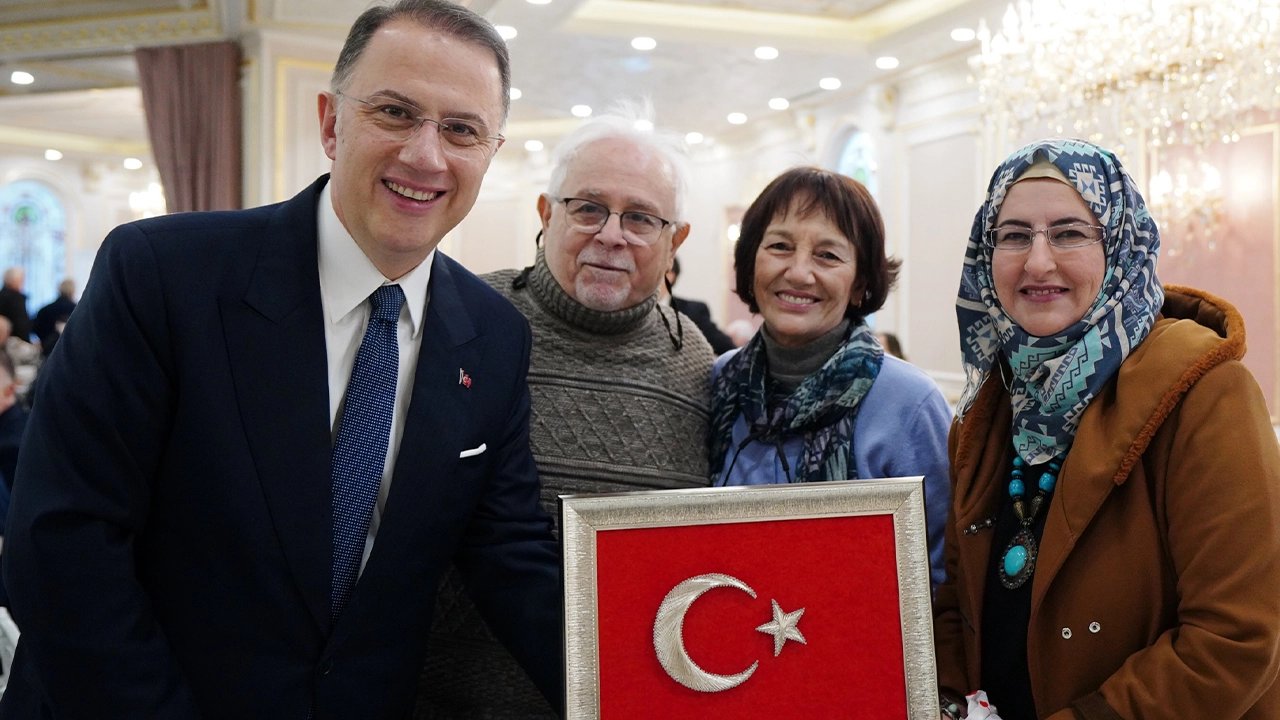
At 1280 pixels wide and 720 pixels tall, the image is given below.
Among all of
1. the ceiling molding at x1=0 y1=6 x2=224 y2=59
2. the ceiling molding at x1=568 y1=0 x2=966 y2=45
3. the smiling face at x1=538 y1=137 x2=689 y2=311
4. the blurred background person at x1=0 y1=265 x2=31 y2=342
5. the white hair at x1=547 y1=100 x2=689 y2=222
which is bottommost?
the smiling face at x1=538 y1=137 x2=689 y2=311

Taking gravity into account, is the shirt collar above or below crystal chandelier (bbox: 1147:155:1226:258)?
below

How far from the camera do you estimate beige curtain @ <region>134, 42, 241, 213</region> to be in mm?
7816

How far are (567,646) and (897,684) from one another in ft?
1.65

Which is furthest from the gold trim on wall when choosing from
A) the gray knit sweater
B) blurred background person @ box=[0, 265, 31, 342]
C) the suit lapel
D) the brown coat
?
the brown coat

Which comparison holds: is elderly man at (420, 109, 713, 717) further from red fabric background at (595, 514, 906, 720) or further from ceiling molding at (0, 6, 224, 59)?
ceiling molding at (0, 6, 224, 59)

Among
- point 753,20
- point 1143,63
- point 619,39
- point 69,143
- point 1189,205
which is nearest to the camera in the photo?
point 1143,63

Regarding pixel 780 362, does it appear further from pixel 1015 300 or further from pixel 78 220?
pixel 78 220

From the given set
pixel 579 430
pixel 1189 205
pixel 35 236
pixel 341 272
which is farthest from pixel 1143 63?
pixel 35 236

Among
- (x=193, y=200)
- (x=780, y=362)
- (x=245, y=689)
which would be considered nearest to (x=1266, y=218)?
(x=780, y=362)

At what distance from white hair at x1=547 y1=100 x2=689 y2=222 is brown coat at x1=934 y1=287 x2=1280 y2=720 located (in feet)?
3.70

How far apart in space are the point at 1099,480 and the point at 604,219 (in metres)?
1.21

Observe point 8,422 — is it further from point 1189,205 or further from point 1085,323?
point 1189,205

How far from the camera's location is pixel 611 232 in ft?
7.41

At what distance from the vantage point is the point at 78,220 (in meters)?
17.9
